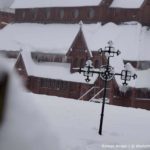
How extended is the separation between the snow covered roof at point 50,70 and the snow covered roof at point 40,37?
1604 millimetres

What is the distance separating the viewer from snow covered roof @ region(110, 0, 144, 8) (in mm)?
49897

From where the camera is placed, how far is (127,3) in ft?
168

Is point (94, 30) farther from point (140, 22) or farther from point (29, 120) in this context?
point (29, 120)

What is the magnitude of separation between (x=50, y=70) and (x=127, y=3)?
43.1ft

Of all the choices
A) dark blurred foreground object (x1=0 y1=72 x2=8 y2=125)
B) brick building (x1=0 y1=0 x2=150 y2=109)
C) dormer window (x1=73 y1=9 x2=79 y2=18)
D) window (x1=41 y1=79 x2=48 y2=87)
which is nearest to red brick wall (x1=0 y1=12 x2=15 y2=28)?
brick building (x1=0 y1=0 x2=150 y2=109)

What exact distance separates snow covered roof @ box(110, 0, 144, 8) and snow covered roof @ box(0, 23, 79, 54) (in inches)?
215

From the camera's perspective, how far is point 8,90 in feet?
3.44

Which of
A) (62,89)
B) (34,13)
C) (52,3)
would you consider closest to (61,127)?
(62,89)

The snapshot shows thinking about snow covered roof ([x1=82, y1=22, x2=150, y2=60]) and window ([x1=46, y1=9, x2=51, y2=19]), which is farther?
window ([x1=46, y1=9, x2=51, y2=19])

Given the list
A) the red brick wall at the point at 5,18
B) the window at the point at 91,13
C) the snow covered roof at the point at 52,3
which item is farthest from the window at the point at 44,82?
the red brick wall at the point at 5,18

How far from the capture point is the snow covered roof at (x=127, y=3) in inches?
1964

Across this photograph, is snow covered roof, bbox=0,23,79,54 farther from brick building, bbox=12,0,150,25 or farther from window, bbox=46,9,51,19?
window, bbox=46,9,51,19

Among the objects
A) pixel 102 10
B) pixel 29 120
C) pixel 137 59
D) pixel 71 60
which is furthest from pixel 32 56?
pixel 29 120

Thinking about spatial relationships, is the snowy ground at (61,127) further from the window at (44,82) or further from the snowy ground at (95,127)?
the window at (44,82)
